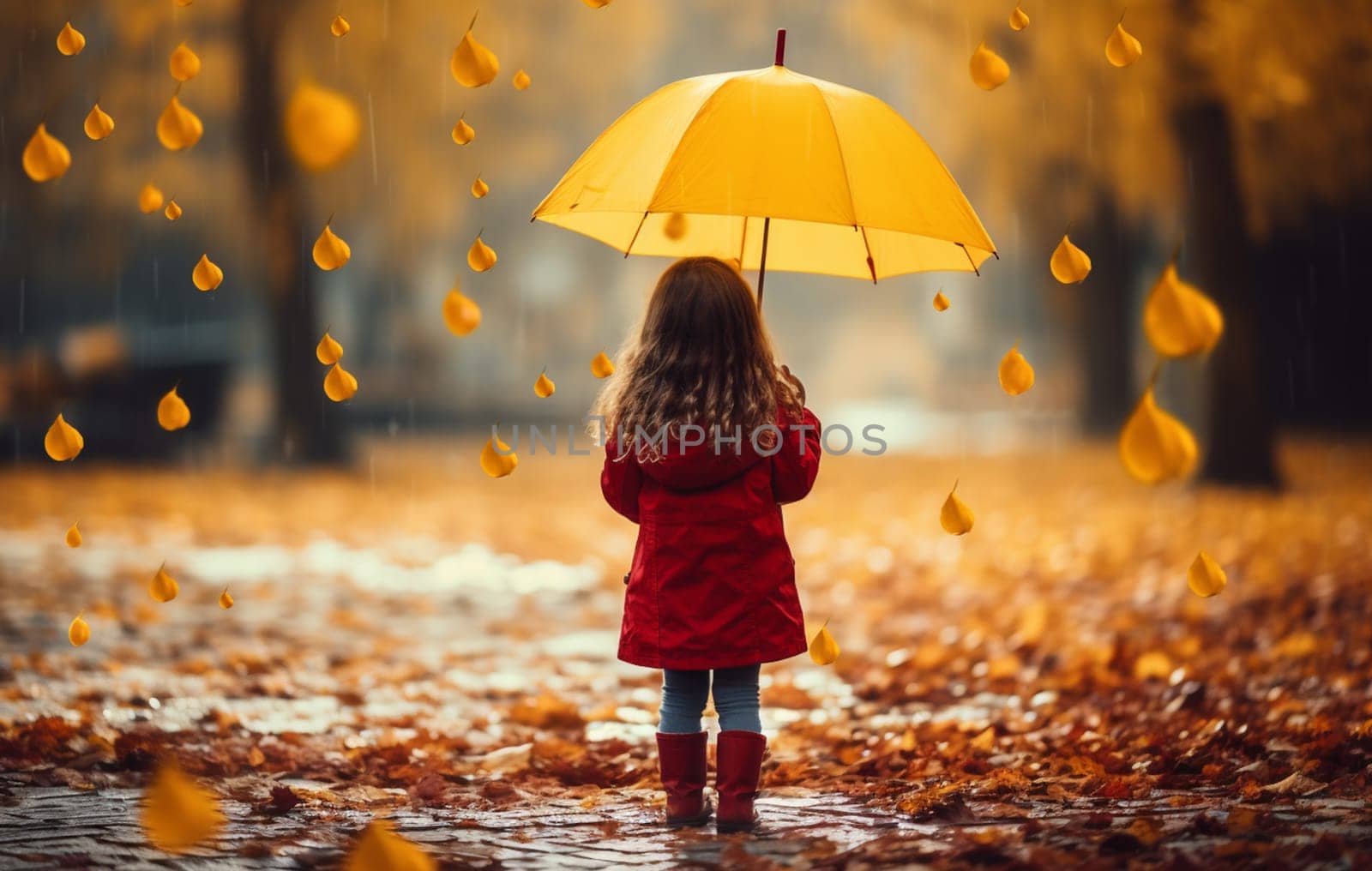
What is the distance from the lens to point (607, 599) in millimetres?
8422

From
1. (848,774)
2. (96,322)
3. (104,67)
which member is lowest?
(848,774)

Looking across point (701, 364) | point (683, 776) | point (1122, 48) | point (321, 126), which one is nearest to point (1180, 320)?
point (701, 364)

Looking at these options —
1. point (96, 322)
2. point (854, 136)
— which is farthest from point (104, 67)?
point (854, 136)

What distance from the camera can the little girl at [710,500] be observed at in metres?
3.53

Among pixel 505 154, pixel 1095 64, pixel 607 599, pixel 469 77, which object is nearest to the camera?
pixel 469 77

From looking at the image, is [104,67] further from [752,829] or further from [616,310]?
[616,310]

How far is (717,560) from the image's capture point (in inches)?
139

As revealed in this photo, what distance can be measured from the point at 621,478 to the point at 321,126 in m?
1.19

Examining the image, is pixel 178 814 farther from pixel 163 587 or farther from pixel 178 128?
pixel 178 128

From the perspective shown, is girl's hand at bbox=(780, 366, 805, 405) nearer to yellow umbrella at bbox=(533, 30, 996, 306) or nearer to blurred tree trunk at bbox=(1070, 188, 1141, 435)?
yellow umbrella at bbox=(533, 30, 996, 306)

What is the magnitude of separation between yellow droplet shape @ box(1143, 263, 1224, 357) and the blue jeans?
1.43 metres

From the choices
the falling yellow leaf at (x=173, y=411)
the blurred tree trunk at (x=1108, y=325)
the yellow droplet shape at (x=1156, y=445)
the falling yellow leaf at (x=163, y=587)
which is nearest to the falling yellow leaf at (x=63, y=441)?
the falling yellow leaf at (x=173, y=411)

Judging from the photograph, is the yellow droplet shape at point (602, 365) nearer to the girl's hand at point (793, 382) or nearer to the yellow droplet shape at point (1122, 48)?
the girl's hand at point (793, 382)

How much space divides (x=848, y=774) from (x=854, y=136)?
1.96m
